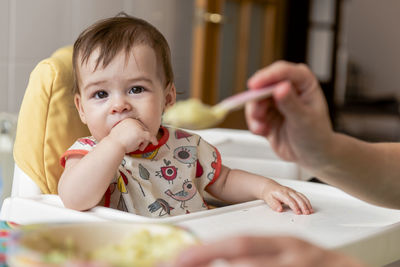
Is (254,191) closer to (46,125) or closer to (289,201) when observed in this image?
(289,201)

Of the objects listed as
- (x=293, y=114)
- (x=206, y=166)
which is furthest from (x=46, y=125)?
(x=293, y=114)

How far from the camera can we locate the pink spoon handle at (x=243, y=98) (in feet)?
1.92

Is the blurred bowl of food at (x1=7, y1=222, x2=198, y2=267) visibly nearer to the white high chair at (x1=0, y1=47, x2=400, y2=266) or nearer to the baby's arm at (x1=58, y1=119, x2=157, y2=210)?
the white high chair at (x1=0, y1=47, x2=400, y2=266)

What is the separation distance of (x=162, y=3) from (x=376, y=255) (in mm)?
2268

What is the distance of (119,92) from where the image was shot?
1.01 metres

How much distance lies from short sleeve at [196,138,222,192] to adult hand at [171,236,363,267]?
2.27 ft

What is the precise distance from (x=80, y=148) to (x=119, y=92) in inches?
4.6

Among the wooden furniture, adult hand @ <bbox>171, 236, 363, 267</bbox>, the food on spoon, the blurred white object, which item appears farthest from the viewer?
the wooden furniture

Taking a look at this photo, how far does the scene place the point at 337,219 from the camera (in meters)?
0.93

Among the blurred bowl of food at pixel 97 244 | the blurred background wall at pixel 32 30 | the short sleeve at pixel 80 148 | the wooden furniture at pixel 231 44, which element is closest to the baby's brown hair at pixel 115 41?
the short sleeve at pixel 80 148

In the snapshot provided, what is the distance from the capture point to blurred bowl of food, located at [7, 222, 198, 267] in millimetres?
452

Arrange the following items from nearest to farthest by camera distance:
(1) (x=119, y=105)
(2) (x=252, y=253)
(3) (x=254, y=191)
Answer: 1. (2) (x=252, y=253)
2. (1) (x=119, y=105)
3. (3) (x=254, y=191)

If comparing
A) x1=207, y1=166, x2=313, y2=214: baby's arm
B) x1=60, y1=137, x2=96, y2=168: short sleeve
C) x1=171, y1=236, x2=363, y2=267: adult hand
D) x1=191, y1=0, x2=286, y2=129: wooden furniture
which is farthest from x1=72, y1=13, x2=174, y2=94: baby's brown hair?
x1=191, y1=0, x2=286, y2=129: wooden furniture

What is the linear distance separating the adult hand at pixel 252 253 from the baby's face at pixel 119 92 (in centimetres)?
58
